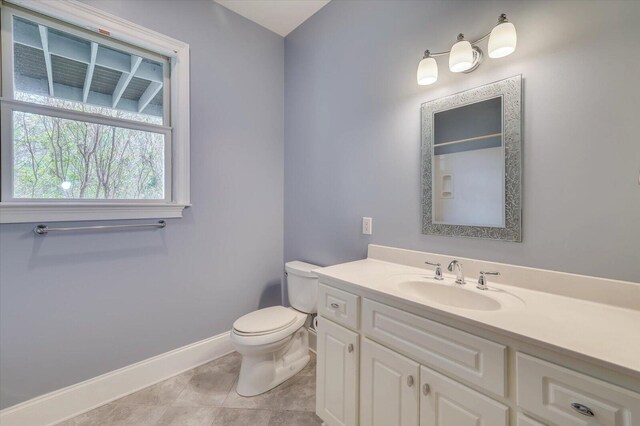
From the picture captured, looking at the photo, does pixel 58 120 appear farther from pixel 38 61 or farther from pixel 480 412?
pixel 480 412

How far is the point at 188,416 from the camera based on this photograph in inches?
58.5

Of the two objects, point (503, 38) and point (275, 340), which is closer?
point (503, 38)

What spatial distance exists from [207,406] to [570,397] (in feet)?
5.63

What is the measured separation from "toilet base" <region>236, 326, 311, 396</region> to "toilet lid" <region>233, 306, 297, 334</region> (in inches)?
3.6

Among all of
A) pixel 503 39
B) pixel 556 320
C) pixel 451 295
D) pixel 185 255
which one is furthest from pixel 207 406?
pixel 503 39

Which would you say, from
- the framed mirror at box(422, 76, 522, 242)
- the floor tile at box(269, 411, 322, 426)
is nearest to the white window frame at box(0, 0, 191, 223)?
the floor tile at box(269, 411, 322, 426)

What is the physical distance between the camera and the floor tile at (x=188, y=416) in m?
1.44

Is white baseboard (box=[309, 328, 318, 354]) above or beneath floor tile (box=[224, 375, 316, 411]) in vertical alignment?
above

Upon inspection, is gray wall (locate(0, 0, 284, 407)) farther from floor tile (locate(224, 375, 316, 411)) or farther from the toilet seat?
floor tile (locate(224, 375, 316, 411))

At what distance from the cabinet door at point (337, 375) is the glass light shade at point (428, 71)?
4.33 ft

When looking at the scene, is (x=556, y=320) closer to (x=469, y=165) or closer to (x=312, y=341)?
(x=469, y=165)

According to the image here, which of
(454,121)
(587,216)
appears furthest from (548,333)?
(454,121)

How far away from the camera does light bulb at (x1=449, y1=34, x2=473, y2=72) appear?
120 cm

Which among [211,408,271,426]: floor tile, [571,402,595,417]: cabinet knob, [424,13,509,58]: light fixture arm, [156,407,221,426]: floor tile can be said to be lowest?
[211,408,271,426]: floor tile
